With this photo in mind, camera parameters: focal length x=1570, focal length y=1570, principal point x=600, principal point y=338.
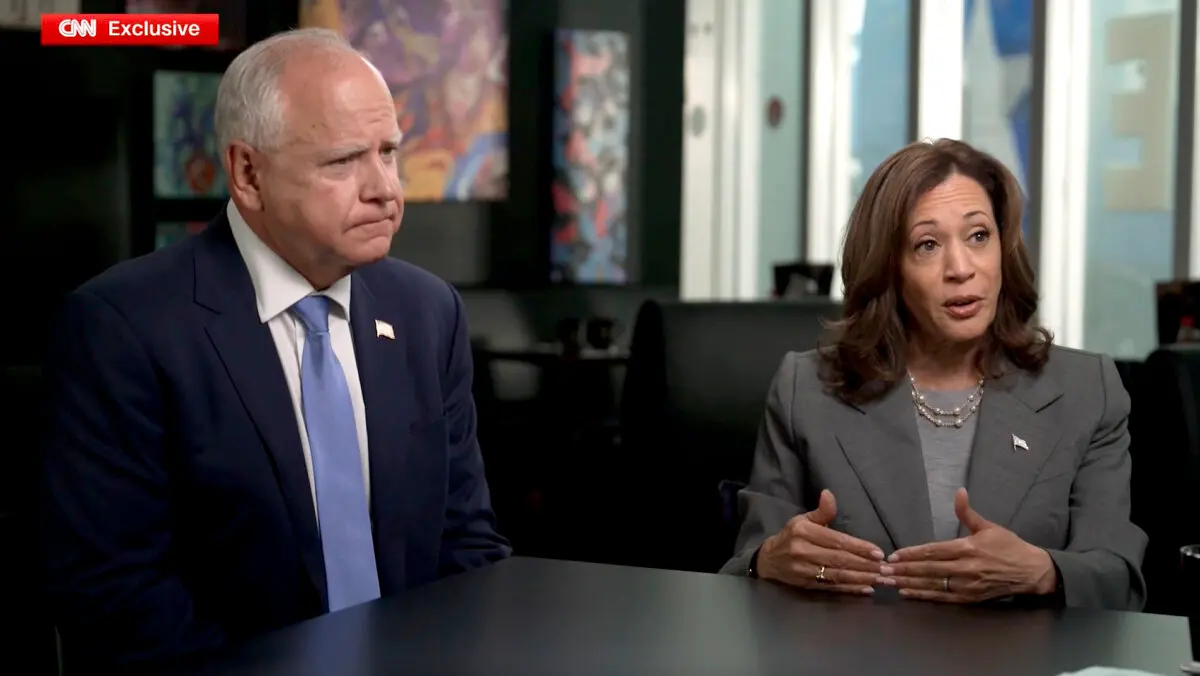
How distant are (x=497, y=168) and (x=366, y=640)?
548 cm

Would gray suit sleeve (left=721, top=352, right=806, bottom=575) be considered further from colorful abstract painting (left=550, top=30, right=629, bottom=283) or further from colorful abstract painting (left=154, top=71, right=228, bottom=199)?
colorful abstract painting (left=550, top=30, right=629, bottom=283)

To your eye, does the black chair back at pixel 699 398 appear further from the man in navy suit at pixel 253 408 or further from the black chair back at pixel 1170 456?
the man in navy suit at pixel 253 408

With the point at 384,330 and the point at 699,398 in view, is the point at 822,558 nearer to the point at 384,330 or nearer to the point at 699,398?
the point at 384,330

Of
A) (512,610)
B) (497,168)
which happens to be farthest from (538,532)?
(512,610)

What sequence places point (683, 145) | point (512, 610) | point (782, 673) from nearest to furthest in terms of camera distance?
point (782, 673)
point (512, 610)
point (683, 145)

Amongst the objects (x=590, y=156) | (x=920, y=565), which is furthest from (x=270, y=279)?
(x=590, y=156)

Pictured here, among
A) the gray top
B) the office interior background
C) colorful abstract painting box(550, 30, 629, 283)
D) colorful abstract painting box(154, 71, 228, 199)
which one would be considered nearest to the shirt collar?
the gray top

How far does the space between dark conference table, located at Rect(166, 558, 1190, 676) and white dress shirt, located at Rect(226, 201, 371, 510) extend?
33 centimetres

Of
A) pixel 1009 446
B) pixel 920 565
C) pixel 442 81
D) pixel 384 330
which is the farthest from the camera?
pixel 442 81

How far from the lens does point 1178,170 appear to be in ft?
19.4

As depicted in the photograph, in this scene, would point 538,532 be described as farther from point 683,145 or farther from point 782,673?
point 782,673

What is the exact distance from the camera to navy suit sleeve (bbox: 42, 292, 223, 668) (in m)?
1.83

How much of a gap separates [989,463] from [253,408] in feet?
3.28

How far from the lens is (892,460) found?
7.20ft
